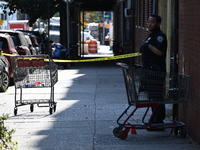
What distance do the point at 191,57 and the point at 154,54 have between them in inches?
28.5

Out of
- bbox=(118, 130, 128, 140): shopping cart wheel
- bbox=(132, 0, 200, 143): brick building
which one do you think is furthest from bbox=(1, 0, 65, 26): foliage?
bbox=(118, 130, 128, 140): shopping cart wheel

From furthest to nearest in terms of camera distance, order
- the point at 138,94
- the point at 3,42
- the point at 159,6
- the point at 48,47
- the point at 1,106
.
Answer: the point at 48,47
the point at 3,42
the point at 159,6
the point at 1,106
the point at 138,94

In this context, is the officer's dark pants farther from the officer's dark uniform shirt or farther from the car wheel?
the car wheel

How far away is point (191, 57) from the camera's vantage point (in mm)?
7609

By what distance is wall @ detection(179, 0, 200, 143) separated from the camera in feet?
23.6

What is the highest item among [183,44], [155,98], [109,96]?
[183,44]

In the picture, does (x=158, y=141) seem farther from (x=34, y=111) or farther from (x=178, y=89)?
(x=34, y=111)

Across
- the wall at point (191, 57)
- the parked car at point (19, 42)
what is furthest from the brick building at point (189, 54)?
the parked car at point (19, 42)

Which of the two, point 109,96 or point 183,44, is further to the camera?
point 109,96

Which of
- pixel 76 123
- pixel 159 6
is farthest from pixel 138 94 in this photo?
pixel 159 6

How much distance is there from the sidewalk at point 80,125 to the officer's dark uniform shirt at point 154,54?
3.57ft

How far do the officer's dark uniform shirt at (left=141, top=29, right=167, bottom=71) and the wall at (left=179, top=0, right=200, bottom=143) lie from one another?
340 millimetres

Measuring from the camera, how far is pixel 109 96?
43.6 ft

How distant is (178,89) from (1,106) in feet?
17.4
